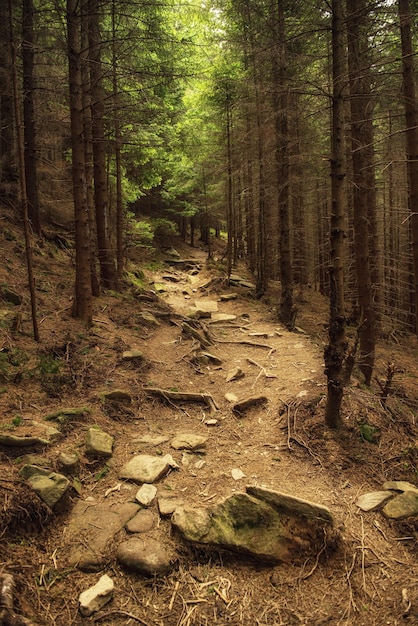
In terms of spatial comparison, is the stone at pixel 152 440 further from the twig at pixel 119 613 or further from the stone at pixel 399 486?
the stone at pixel 399 486

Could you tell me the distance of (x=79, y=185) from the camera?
848 cm

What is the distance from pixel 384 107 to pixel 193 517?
1286 cm

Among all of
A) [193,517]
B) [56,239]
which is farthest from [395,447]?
[56,239]

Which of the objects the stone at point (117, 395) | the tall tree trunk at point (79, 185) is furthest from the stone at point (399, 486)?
the tall tree trunk at point (79, 185)

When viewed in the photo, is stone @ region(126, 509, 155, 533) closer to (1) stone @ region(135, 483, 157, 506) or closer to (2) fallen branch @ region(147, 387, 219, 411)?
(1) stone @ region(135, 483, 157, 506)

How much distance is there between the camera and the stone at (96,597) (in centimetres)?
302

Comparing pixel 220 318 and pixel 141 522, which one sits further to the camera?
pixel 220 318

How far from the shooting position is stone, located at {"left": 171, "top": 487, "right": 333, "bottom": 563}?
370 cm

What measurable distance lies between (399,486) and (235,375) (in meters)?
3.97

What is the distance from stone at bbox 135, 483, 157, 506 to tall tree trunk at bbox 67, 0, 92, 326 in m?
5.11

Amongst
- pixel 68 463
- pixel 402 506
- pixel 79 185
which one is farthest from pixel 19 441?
pixel 79 185

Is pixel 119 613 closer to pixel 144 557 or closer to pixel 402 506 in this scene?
pixel 144 557

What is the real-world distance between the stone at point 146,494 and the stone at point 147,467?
0.42 ft

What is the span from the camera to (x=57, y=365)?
22.2 feet
